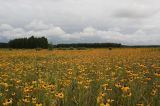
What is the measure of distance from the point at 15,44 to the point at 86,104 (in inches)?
2482

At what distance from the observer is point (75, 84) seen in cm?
706

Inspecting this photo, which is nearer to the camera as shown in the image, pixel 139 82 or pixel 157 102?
pixel 157 102

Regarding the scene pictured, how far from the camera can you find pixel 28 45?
62.2 metres

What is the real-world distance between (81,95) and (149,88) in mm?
1743

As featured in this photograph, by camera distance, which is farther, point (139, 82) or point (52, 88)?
point (139, 82)

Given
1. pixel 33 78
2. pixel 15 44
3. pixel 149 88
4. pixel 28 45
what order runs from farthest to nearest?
1. pixel 15 44
2. pixel 28 45
3. pixel 33 78
4. pixel 149 88

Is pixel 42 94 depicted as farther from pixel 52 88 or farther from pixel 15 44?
pixel 15 44

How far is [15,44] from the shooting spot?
66562mm

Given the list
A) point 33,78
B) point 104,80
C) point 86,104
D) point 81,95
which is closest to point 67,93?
point 81,95

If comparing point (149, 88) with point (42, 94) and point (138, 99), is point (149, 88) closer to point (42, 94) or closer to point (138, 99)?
point (138, 99)

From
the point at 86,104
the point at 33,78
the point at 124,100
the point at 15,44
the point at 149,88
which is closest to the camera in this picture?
the point at 86,104

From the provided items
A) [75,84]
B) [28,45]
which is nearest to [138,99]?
[75,84]

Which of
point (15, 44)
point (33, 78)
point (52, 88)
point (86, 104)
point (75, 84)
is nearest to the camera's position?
point (86, 104)

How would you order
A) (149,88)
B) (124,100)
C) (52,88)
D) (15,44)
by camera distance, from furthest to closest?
(15,44)
(149,88)
(52,88)
(124,100)
